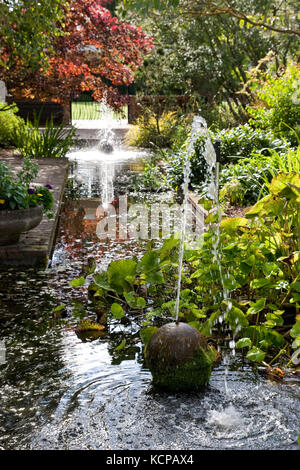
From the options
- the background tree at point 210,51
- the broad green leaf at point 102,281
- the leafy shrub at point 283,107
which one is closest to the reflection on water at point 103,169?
the background tree at point 210,51

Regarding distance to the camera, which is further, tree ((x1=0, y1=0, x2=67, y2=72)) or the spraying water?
tree ((x1=0, y1=0, x2=67, y2=72))

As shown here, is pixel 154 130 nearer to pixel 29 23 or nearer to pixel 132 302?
pixel 29 23

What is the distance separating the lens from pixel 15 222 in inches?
224

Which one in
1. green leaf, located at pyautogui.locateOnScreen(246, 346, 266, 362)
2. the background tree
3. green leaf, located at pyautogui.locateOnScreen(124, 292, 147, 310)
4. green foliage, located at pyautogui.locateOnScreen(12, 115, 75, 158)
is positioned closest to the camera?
Result: green leaf, located at pyautogui.locateOnScreen(246, 346, 266, 362)

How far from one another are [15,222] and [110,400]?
2.92 m

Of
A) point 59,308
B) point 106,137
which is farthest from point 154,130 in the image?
point 59,308

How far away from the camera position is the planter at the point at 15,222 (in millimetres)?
5625

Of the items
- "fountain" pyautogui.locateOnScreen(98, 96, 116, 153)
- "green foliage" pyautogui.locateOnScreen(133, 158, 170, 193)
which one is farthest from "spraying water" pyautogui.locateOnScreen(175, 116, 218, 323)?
"fountain" pyautogui.locateOnScreen(98, 96, 116, 153)

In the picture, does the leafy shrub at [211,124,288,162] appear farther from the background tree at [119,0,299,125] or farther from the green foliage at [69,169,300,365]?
the background tree at [119,0,299,125]

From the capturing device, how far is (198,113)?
15.3 meters

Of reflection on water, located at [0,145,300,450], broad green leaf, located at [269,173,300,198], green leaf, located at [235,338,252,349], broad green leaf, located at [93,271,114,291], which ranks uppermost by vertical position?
broad green leaf, located at [269,173,300,198]

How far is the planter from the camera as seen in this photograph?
5.62 metres

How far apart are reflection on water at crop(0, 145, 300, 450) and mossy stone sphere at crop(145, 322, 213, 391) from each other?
68 millimetres
